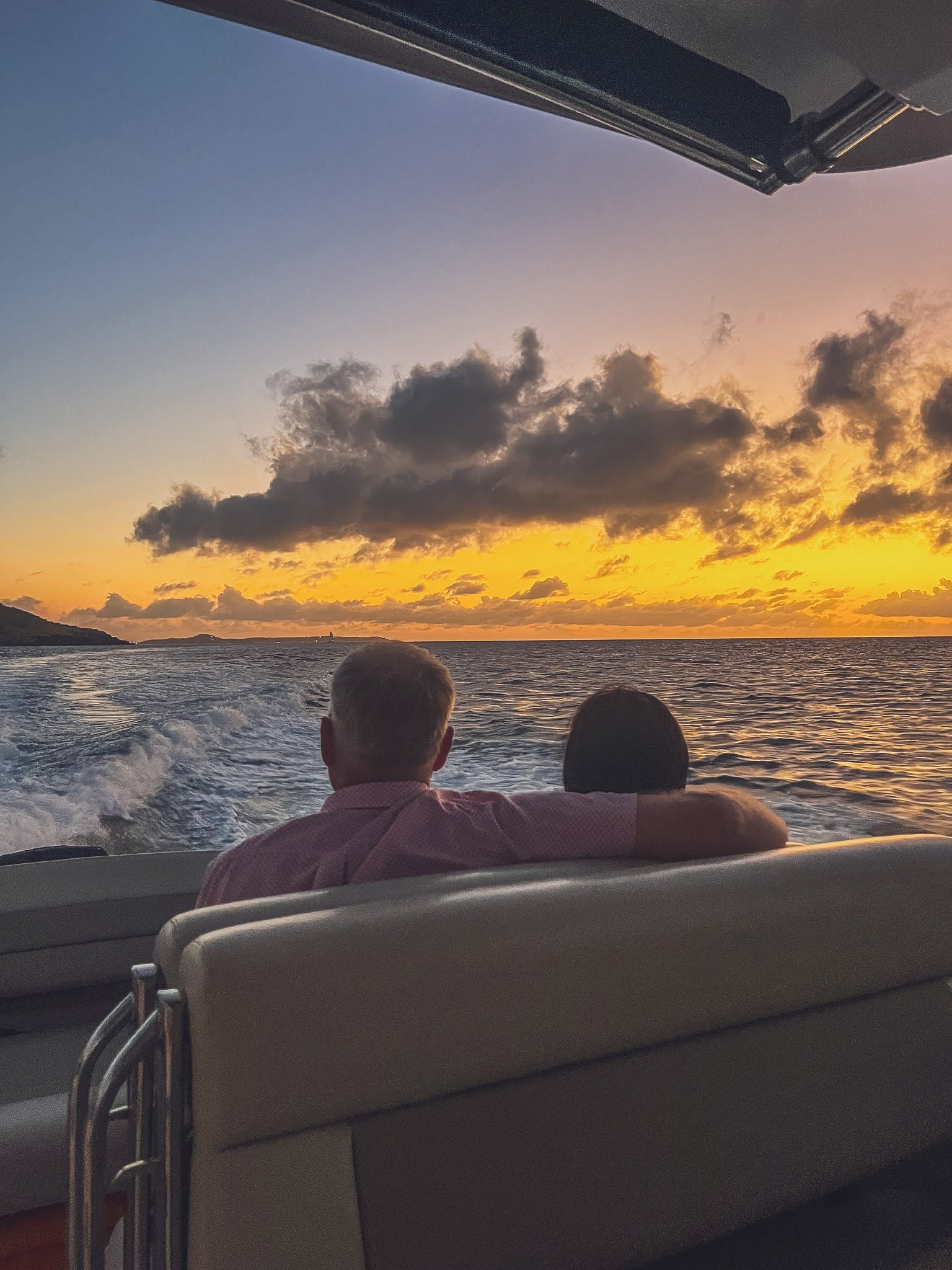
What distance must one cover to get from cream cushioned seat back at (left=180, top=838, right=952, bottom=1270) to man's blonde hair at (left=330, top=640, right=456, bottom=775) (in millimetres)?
302

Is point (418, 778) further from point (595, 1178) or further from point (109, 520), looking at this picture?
point (109, 520)

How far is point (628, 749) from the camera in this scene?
4.03 ft

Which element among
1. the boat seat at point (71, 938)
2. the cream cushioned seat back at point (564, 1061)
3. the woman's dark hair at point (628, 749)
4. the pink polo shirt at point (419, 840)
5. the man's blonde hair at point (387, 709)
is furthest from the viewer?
the boat seat at point (71, 938)

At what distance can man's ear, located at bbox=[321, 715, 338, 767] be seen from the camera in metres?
1.13

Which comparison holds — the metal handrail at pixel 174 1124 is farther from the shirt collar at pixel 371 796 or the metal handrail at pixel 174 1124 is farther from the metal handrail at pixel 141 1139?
the shirt collar at pixel 371 796

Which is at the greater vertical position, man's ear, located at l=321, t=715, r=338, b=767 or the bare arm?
man's ear, located at l=321, t=715, r=338, b=767

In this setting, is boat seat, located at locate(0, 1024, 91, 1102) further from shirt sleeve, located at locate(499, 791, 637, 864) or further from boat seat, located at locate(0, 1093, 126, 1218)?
shirt sleeve, located at locate(499, 791, 637, 864)

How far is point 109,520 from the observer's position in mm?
11117

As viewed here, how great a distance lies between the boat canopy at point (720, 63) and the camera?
113cm

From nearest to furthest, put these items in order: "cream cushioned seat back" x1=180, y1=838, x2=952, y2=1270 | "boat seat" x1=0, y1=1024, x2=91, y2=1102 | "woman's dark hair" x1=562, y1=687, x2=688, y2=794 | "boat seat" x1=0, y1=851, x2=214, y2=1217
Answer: "cream cushioned seat back" x1=180, y1=838, x2=952, y2=1270
"woman's dark hair" x1=562, y1=687, x2=688, y2=794
"boat seat" x1=0, y1=1024, x2=91, y2=1102
"boat seat" x1=0, y1=851, x2=214, y2=1217

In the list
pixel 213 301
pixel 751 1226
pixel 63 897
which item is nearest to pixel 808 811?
pixel 63 897

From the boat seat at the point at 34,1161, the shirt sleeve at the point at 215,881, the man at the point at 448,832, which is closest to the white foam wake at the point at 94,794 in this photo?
the boat seat at the point at 34,1161

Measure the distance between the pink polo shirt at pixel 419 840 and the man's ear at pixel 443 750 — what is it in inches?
4.4

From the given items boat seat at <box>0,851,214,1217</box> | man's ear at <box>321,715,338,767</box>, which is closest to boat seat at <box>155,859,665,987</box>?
man's ear at <box>321,715,338,767</box>
